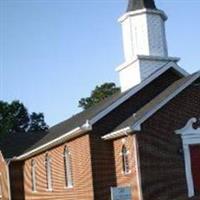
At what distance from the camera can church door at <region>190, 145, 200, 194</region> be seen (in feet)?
81.5

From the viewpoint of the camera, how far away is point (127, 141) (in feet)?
83.0

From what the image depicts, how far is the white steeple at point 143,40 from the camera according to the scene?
29.6m

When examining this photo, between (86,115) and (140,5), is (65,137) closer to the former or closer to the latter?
(86,115)

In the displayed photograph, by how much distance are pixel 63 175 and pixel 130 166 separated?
6943 millimetres

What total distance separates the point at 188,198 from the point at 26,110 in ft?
244

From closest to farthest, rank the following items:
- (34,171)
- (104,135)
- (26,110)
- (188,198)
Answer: (188,198), (104,135), (34,171), (26,110)

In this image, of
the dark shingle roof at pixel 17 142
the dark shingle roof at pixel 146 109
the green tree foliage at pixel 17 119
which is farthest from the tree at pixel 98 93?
the dark shingle roof at pixel 146 109

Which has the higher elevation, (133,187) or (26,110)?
(26,110)

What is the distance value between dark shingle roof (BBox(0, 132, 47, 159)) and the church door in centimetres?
1893

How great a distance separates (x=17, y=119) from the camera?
93.6 metres

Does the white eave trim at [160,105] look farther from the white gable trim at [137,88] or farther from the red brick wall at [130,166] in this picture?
the white gable trim at [137,88]

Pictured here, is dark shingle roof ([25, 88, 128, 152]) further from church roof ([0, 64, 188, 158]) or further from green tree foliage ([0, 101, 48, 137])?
green tree foliage ([0, 101, 48, 137])

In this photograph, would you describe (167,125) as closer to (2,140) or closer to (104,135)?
(104,135)

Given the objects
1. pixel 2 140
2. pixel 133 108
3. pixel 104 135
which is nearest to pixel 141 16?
pixel 133 108
